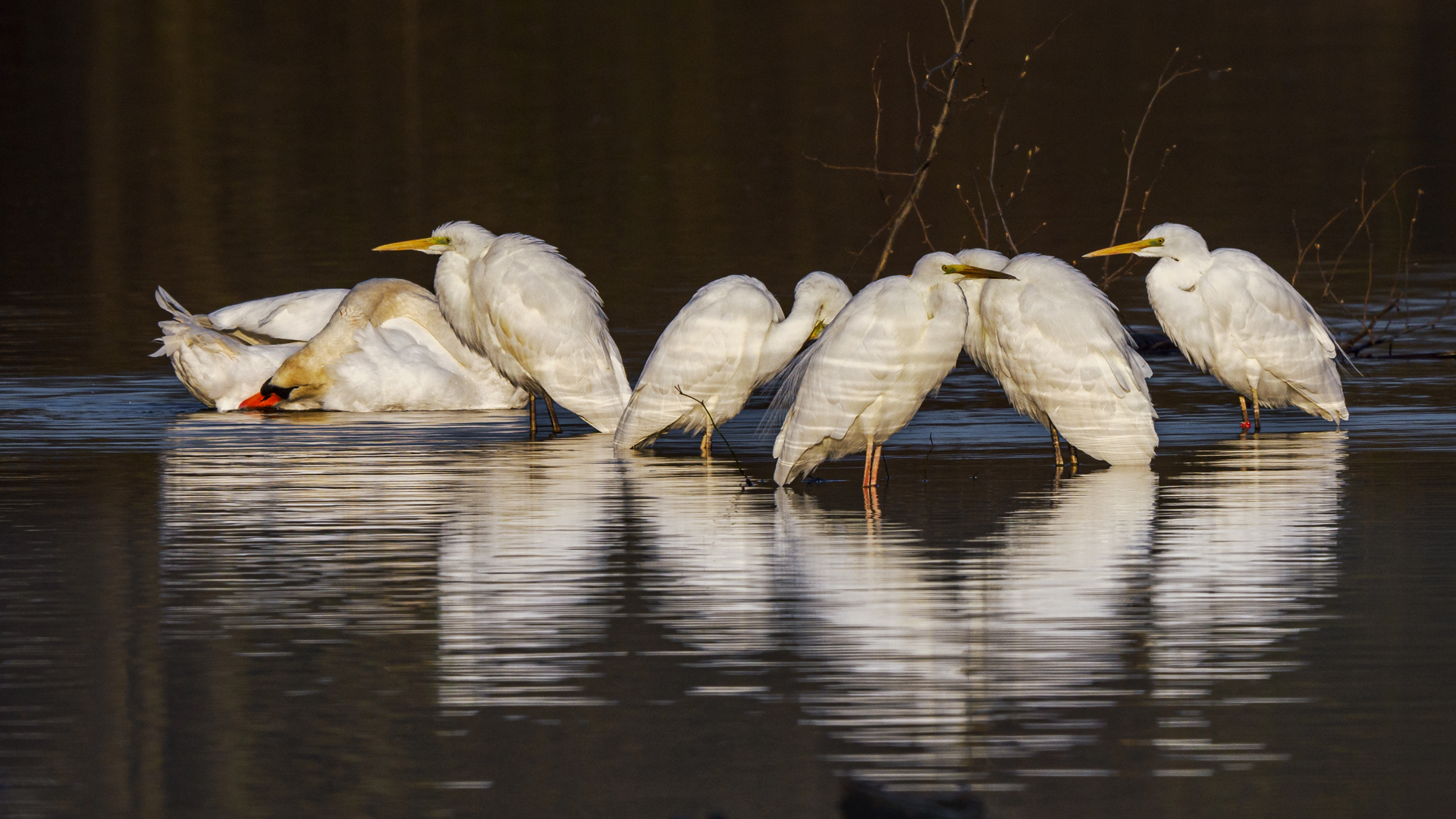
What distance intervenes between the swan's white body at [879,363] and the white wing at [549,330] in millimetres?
2201

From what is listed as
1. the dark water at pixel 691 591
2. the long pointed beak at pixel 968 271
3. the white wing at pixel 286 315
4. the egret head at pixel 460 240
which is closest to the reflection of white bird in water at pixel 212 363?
the dark water at pixel 691 591

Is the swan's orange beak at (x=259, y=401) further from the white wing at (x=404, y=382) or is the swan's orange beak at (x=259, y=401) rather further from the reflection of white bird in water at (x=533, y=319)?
the reflection of white bird in water at (x=533, y=319)

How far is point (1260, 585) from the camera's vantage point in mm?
7691

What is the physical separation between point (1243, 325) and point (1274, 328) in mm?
171

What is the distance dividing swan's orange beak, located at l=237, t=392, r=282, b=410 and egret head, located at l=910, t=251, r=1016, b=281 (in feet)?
17.0

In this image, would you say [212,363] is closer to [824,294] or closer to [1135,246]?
[824,294]

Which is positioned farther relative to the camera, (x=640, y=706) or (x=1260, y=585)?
(x=1260, y=585)

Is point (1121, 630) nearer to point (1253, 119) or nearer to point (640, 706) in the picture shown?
point (640, 706)

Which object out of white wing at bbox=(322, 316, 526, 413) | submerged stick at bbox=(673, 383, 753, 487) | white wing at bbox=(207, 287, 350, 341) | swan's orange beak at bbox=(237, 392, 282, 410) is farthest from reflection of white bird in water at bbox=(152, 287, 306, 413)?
submerged stick at bbox=(673, 383, 753, 487)

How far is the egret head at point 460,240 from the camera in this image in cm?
1254

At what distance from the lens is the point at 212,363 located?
13.3m

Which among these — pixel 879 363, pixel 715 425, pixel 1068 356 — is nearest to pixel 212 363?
pixel 715 425

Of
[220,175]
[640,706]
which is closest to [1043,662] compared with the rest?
[640,706]

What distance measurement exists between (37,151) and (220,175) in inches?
193
